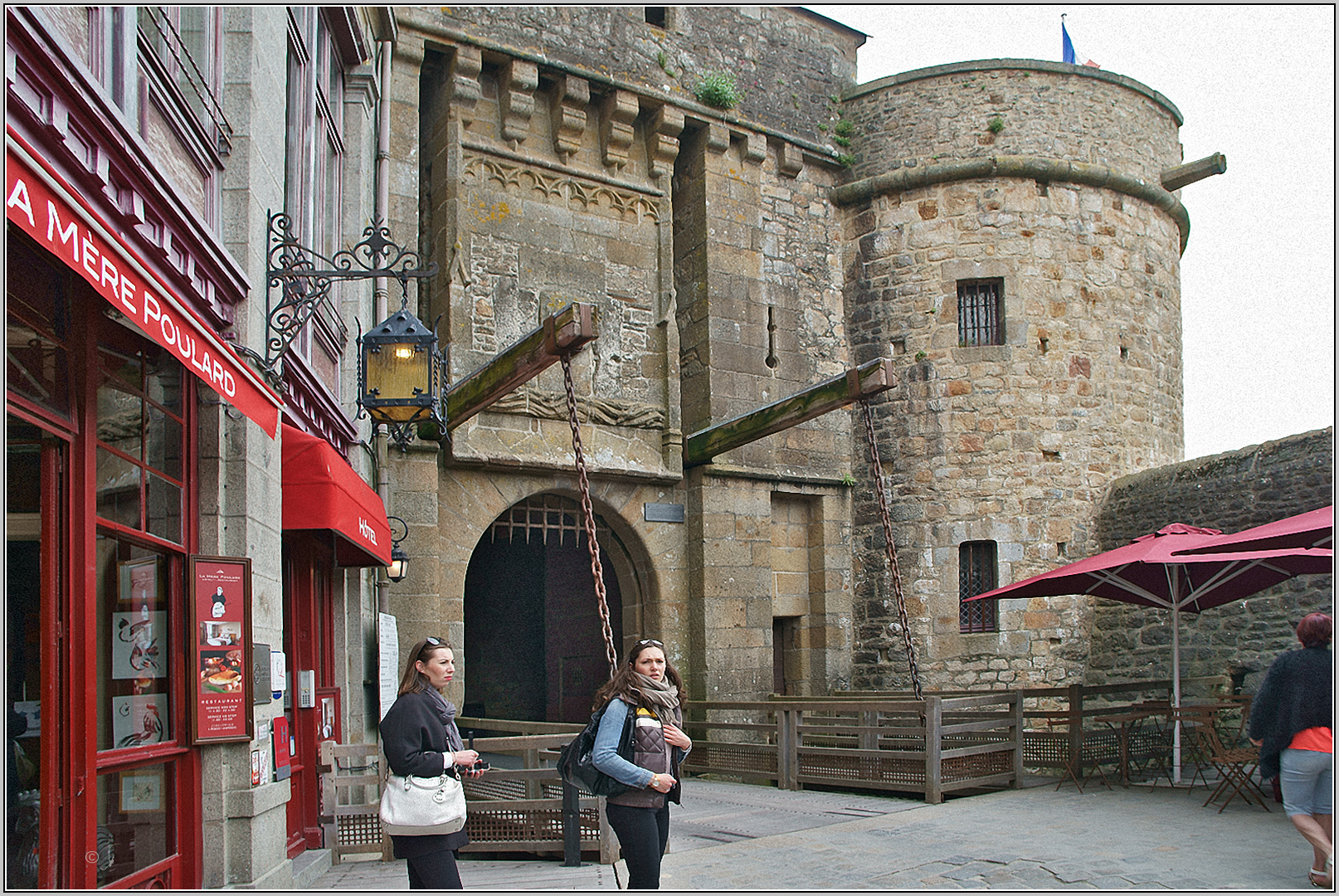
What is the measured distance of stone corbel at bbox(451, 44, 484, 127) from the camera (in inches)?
486

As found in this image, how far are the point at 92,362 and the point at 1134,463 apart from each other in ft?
42.0

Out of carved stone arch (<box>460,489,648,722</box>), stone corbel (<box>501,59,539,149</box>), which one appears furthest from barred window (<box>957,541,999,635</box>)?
stone corbel (<box>501,59,539,149</box>)

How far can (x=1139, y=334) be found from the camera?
49.0ft

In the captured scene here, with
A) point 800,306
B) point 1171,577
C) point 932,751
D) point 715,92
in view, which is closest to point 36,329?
point 932,751

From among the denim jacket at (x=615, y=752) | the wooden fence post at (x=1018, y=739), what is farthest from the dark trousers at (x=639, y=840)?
the wooden fence post at (x=1018, y=739)

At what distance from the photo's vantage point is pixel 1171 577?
10.1 meters

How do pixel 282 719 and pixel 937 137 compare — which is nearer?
pixel 282 719

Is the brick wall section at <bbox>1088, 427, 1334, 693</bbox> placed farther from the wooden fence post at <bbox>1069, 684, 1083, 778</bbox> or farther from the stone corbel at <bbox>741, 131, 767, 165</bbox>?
the stone corbel at <bbox>741, 131, 767, 165</bbox>

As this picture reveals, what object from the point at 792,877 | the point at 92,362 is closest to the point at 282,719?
the point at 92,362

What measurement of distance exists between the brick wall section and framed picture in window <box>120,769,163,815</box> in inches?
371

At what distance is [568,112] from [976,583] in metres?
7.10

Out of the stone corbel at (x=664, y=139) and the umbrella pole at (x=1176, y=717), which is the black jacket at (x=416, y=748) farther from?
the stone corbel at (x=664, y=139)

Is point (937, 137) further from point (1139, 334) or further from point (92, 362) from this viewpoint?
point (92, 362)

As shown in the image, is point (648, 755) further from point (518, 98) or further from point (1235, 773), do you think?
point (518, 98)
